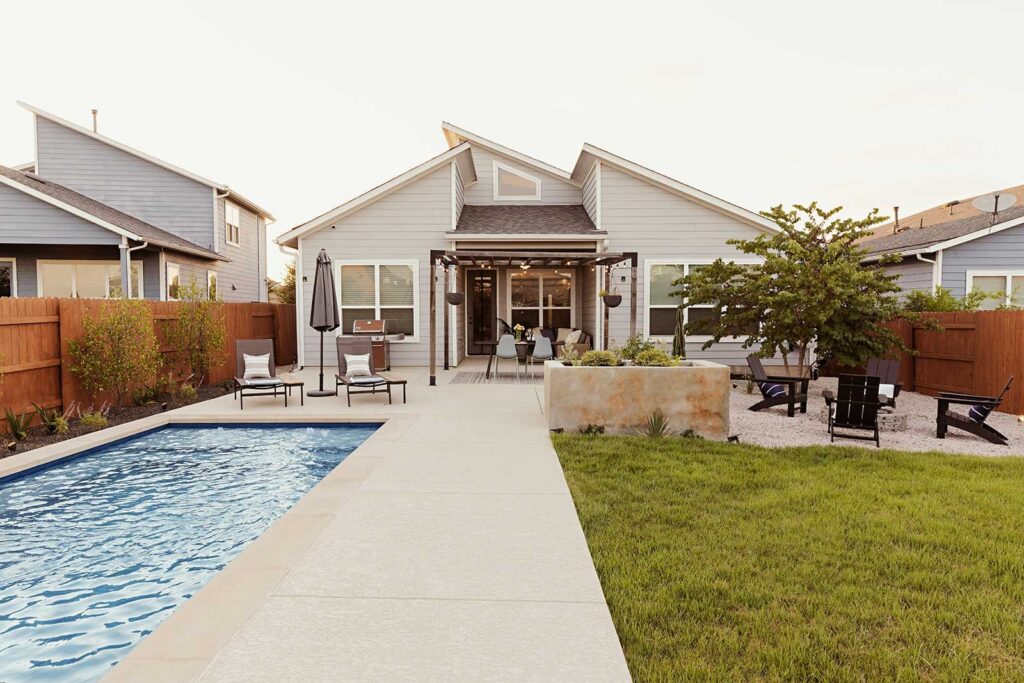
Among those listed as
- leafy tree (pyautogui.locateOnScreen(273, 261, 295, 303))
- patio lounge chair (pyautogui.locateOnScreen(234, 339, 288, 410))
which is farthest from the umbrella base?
leafy tree (pyautogui.locateOnScreen(273, 261, 295, 303))

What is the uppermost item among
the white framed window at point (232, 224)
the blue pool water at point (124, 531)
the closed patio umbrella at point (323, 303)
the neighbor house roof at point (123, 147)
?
the neighbor house roof at point (123, 147)

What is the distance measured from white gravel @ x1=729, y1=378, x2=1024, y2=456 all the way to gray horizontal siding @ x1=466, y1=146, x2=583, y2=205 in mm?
8471

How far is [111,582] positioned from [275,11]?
13338mm

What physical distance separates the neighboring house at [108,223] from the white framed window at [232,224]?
0.11 feet

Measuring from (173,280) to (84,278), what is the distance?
7.01 ft

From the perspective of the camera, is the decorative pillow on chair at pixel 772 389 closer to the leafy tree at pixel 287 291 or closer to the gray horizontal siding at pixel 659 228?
the gray horizontal siding at pixel 659 228

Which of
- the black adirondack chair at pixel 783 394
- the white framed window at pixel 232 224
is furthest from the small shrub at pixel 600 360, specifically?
the white framed window at pixel 232 224

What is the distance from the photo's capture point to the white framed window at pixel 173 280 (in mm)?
15516

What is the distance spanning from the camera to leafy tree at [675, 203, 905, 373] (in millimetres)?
9039

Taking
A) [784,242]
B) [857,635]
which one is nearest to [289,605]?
[857,635]

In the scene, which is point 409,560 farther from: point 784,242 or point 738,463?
point 784,242

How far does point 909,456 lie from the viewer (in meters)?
5.93

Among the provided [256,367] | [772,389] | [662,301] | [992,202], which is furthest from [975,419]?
[256,367]

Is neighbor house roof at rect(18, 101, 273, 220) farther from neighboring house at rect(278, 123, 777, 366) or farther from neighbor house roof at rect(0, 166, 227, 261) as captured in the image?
neighboring house at rect(278, 123, 777, 366)
